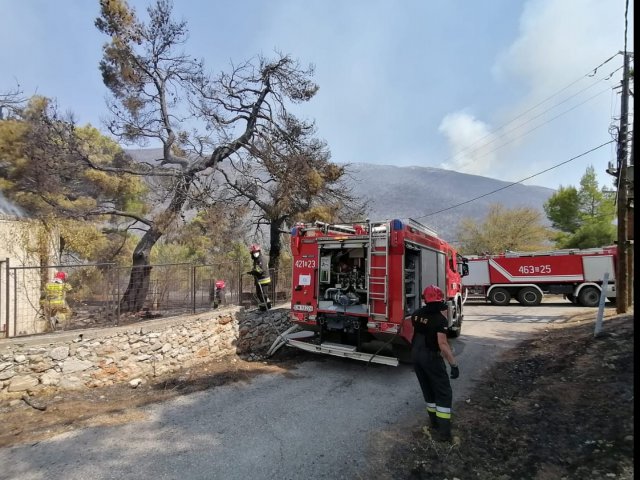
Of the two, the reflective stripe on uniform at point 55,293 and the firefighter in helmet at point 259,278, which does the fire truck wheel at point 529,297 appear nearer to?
the firefighter in helmet at point 259,278

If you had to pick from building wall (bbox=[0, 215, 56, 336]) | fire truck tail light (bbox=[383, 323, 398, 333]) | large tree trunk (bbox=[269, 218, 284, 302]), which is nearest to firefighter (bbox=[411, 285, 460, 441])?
fire truck tail light (bbox=[383, 323, 398, 333])

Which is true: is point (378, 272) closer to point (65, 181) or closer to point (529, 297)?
point (65, 181)

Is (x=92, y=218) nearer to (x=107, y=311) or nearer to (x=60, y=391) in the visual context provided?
(x=107, y=311)

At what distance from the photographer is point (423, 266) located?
771 centimetres

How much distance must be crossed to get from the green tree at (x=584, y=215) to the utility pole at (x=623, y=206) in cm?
2077

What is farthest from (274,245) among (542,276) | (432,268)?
(542,276)

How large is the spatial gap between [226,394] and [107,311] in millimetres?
3521

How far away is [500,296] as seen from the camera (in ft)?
70.0

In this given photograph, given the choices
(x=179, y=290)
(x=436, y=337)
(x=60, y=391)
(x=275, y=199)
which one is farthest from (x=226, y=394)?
(x=275, y=199)

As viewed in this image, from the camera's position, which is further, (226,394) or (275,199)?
(275,199)

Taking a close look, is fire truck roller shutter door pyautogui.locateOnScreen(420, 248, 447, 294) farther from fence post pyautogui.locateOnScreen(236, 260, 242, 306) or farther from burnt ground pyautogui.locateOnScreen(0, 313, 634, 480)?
fence post pyautogui.locateOnScreen(236, 260, 242, 306)

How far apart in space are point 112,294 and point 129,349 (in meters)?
1.47

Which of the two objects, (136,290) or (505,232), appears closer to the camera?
(136,290)

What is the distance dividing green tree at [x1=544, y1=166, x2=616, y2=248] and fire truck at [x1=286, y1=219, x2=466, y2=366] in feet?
96.0
